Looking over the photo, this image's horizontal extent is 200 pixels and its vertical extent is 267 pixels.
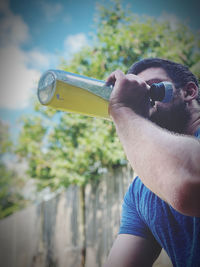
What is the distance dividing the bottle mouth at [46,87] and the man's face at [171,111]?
0.47 m

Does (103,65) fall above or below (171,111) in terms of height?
above

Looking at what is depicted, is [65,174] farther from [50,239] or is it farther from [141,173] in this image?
[141,173]

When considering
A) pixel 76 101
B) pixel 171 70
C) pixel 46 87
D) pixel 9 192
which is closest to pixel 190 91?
pixel 171 70

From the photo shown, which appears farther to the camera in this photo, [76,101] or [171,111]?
[171,111]

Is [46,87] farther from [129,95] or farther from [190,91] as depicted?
[190,91]

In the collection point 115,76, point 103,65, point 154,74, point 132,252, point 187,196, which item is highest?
point 103,65

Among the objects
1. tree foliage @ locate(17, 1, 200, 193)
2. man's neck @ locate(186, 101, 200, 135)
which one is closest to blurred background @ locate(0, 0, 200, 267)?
tree foliage @ locate(17, 1, 200, 193)

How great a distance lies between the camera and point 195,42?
314 centimetres

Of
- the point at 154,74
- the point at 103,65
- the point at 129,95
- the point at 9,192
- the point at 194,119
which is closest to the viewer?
the point at 129,95

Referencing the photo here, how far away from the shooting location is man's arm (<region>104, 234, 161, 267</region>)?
109cm

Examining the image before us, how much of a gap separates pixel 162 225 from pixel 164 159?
60cm

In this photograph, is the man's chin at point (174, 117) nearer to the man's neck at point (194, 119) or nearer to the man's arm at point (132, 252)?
the man's neck at point (194, 119)

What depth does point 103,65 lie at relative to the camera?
382 cm

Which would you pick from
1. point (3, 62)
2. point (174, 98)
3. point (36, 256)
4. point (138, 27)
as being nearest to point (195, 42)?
point (138, 27)
